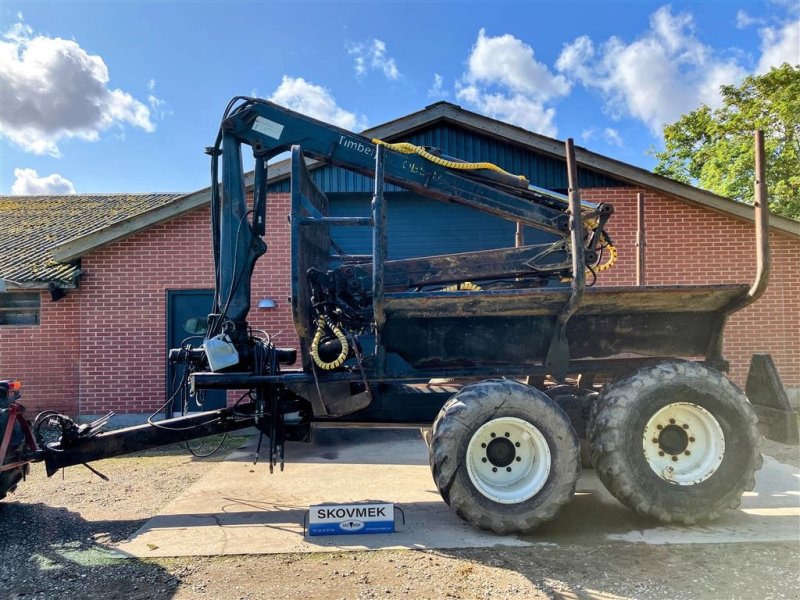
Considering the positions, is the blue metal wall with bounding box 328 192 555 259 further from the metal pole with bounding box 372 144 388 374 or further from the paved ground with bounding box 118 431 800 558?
the metal pole with bounding box 372 144 388 374

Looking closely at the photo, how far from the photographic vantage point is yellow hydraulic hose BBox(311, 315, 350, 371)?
14.9 ft

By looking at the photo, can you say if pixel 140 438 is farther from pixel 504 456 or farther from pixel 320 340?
pixel 504 456

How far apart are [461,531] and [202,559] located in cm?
199

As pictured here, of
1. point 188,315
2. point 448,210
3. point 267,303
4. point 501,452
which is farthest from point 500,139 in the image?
point 501,452

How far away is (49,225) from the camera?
1247 centimetres

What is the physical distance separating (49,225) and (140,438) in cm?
1007

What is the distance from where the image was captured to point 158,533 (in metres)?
4.44

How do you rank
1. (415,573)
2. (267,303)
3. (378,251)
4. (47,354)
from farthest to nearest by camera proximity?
A: (47,354) → (267,303) → (378,251) → (415,573)

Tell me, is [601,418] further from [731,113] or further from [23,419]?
[731,113]

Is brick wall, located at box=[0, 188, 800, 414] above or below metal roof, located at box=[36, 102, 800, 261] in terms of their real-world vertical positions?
below

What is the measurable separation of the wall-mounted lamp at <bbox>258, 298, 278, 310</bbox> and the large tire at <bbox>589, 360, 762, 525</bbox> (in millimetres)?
6188

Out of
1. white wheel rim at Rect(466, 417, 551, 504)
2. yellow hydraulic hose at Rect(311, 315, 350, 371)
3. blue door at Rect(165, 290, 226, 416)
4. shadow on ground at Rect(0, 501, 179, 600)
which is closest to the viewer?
shadow on ground at Rect(0, 501, 179, 600)

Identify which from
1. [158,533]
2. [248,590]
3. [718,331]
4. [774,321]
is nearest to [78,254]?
[158,533]

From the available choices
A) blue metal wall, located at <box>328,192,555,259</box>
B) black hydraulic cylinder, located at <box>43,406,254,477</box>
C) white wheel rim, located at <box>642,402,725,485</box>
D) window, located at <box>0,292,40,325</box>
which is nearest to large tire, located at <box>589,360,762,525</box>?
white wheel rim, located at <box>642,402,725,485</box>
